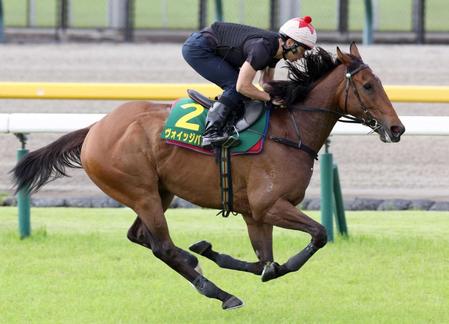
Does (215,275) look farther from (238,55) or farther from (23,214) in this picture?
(23,214)

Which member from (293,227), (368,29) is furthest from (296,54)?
(368,29)

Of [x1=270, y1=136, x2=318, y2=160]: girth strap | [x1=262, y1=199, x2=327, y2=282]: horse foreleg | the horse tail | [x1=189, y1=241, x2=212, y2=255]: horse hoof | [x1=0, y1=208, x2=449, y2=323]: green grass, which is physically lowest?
[x1=0, y1=208, x2=449, y2=323]: green grass

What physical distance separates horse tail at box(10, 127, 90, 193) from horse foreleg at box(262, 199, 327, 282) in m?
1.31

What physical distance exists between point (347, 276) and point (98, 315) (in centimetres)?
170

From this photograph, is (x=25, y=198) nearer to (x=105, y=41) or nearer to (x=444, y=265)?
(x=444, y=265)

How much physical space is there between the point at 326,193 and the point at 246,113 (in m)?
1.68

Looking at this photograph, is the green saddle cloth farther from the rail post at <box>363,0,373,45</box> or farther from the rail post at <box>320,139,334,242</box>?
the rail post at <box>363,0,373,45</box>

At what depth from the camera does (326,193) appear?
26.1ft

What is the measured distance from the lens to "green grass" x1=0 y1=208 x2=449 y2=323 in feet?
20.2

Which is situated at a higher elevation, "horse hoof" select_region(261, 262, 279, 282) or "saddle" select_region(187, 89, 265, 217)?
"saddle" select_region(187, 89, 265, 217)

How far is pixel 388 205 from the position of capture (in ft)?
30.9

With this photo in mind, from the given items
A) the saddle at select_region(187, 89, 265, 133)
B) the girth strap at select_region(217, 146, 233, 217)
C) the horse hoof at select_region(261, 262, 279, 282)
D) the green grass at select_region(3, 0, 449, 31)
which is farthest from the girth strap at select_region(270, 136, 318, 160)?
the green grass at select_region(3, 0, 449, 31)

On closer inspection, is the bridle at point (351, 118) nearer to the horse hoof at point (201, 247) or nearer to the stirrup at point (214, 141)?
the stirrup at point (214, 141)

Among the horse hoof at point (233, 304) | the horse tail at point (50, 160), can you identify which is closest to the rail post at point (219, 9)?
the horse tail at point (50, 160)
